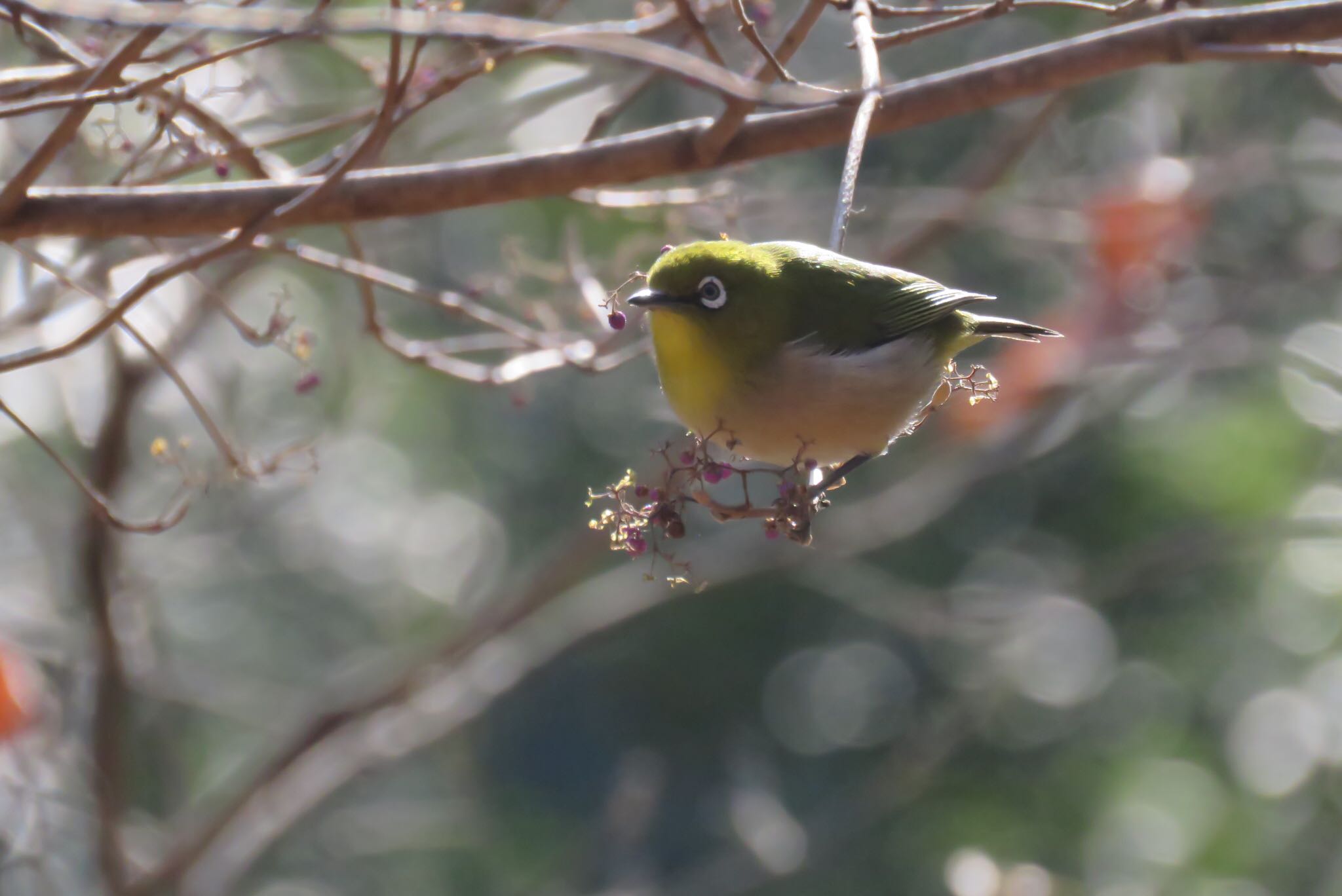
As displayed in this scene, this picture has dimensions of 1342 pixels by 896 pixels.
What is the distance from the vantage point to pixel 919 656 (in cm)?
1026

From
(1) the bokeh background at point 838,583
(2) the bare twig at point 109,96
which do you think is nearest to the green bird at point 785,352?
(2) the bare twig at point 109,96

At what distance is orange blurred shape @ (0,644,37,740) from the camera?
5797 millimetres

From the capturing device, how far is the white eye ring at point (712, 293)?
11.4 feet

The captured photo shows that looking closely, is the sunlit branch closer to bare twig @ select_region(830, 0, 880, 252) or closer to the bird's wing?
bare twig @ select_region(830, 0, 880, 252)

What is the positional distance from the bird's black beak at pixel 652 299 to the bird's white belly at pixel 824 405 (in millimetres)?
288

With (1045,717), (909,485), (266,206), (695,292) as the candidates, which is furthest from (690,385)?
(1045,717)

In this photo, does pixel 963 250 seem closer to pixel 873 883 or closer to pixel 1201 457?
pixel 1201 457

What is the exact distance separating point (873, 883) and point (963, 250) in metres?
4.59

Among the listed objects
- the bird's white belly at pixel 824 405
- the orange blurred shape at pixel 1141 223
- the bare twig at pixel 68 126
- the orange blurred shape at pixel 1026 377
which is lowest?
the bird's white belly at pixel 824 405

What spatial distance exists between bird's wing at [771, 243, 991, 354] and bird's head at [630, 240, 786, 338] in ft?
0.45

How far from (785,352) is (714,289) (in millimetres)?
249

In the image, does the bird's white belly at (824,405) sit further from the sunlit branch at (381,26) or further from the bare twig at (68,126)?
the bare twig at (68,126)

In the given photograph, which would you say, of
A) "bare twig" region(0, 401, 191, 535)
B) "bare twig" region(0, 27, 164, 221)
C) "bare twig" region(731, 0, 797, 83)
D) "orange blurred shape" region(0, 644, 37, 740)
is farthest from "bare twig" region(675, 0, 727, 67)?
"orange blurred shape" region(0, 644, 37, 740)

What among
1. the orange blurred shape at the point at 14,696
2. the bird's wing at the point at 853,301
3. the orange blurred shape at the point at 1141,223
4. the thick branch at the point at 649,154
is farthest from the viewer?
the orange blurred shape at the point at 1141,223
